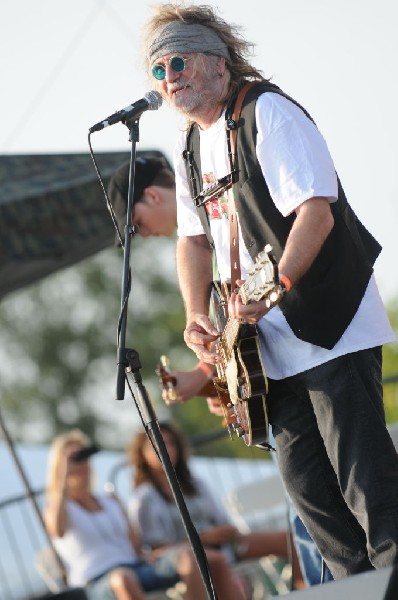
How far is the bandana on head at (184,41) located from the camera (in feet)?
12.7

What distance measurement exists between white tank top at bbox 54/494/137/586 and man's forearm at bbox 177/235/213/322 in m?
3.18

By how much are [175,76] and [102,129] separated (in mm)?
361

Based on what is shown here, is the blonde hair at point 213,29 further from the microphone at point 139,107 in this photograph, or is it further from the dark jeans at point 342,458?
the dark jeans at point 342,458

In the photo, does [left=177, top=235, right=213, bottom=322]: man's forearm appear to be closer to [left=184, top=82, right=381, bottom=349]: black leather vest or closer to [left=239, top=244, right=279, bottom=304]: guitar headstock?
[left=184, top=82, right=381, bottom=349]: black leather vest

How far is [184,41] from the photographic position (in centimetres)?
386

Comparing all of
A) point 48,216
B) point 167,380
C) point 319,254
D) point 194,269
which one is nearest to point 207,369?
point 167,380

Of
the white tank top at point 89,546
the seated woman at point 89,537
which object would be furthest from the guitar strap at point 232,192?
the white tank top at point 89,546

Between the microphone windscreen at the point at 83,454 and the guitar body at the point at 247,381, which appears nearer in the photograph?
the guitar body at the point at 247,381

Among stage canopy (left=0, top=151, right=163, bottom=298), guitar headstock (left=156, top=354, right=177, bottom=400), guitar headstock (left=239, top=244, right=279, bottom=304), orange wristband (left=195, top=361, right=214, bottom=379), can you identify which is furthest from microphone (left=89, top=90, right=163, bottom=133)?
stage canopy (left=0, top=151, right=163, bottom=298)

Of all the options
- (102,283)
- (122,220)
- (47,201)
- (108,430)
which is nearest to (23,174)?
(47,201)

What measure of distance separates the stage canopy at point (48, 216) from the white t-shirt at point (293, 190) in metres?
2.47

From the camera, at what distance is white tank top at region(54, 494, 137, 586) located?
7.08 meters

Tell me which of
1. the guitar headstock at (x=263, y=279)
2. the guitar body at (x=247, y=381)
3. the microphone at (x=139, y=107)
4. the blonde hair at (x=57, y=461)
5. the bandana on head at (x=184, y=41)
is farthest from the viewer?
the blonde hair at (x=57, y=461)

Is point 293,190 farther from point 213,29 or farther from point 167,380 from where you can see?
point 167,380
